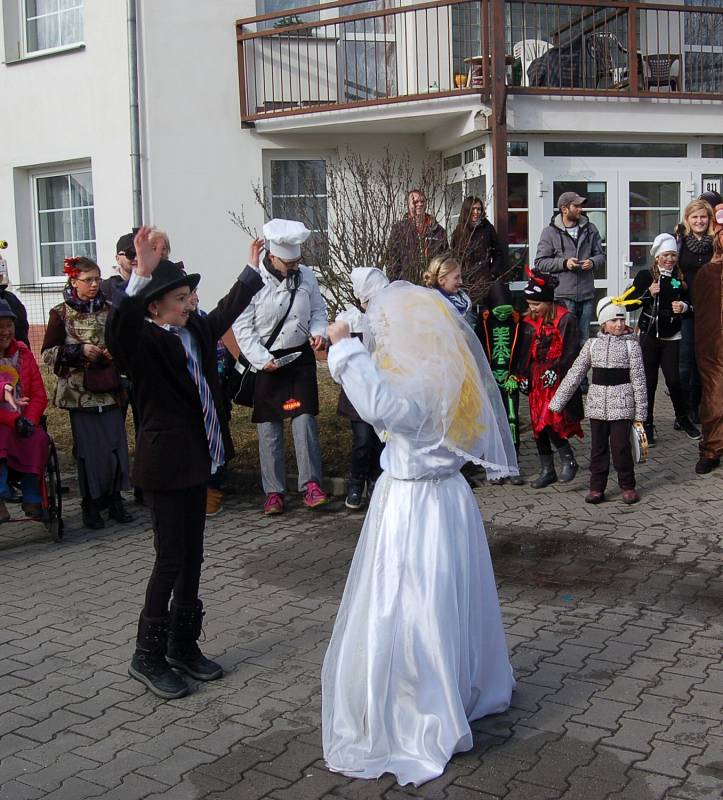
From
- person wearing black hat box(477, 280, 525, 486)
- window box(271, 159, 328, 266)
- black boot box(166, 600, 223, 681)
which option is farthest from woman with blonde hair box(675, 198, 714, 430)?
black boot box(166, 600, 223, 681)

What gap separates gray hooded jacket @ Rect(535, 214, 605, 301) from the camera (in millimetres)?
10812

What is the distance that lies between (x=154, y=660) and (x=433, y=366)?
204 centimetres

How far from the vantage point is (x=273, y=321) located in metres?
7.68

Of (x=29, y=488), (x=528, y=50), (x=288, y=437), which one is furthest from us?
(x=528, y=50)

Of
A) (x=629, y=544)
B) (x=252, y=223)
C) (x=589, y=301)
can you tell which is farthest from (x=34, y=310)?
(x=629, y=544)

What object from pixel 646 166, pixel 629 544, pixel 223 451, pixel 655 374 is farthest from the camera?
pixel 646 166

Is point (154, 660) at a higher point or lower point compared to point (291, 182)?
lower

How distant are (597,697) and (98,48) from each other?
14.2 m

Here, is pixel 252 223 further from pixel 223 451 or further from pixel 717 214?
pixel 223 451

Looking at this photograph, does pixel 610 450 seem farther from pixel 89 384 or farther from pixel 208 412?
pixel 208 412

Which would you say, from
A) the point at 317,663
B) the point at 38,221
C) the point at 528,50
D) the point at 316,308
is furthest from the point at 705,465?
the point at 38,221

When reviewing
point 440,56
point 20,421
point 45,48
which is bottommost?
point 20,421

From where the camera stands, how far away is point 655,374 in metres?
9.70

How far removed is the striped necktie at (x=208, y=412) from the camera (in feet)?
15.2
